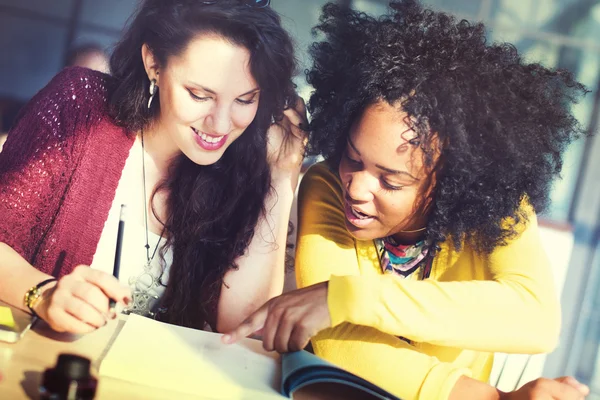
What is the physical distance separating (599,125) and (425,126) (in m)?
0.34

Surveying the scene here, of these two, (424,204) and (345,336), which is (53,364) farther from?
(424,204)

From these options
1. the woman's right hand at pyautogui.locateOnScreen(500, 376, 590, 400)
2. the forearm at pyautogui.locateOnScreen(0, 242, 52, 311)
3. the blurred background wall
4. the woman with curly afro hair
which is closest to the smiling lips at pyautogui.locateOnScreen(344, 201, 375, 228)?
the woman with curly afro hair

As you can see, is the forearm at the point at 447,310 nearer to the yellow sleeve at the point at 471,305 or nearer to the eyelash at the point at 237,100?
the yellow sleeve at the point at 471,305

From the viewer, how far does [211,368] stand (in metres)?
0.81

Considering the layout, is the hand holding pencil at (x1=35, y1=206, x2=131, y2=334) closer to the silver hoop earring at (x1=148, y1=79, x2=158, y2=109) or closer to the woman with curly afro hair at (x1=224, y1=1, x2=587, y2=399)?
the woman with curly afro hair at (x1=224, y1=1, x2=587, y2=399)

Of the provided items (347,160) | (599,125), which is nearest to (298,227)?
(347,160)

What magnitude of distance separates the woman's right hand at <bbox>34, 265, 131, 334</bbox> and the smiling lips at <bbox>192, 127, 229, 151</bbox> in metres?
0.30

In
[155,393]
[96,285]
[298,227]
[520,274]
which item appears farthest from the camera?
[298,227]

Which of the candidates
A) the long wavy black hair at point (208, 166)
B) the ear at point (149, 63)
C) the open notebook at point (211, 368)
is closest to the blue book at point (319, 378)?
the open notebook at point (211, 368)

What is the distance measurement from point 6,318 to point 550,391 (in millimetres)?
720

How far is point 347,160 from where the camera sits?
3.31 feet

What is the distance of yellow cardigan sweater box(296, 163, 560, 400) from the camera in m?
0.92

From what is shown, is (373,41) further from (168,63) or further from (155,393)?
(155,393)

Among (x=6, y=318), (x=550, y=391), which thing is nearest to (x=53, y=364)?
(x=6, y=318)
